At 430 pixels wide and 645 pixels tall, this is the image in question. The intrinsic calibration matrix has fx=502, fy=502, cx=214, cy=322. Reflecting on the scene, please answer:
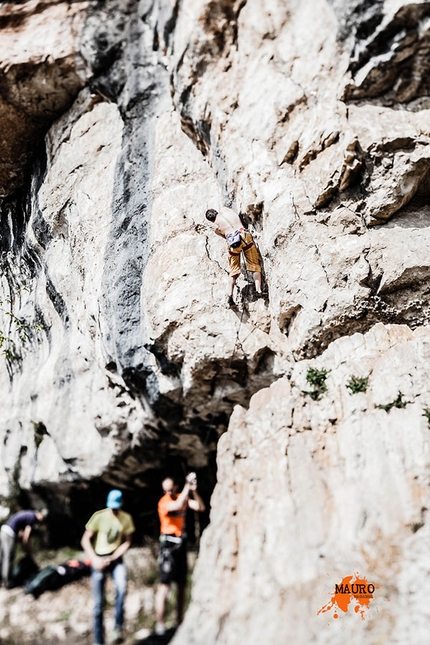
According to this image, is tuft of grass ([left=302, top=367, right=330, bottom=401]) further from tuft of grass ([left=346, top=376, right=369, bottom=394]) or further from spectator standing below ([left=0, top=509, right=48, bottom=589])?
spectator standing below ([left=0, top=509, right=48, bottom=589])

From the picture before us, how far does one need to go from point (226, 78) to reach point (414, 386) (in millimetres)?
7059

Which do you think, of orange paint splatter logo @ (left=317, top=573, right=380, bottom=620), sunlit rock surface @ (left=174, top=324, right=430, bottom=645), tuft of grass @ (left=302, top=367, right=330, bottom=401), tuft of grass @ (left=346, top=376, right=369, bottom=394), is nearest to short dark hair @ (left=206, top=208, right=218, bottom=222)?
sunlit rock surface @ (left=174, top=324, right=430, bottom=645)

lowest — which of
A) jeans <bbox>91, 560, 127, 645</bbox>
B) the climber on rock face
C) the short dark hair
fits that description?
jeans <bbox>91, 560, 127, 645</bbox>

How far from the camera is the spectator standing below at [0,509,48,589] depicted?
33.3 feet

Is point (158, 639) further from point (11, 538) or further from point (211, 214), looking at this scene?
point (211, 214)

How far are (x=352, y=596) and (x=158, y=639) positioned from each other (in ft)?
11.2

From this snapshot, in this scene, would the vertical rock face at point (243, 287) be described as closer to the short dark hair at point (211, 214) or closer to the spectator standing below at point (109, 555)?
the short dark hair at point (211, 214)

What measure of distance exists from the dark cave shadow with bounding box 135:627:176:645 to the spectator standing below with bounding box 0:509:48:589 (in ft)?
12.3

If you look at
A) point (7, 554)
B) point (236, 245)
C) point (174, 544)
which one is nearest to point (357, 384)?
point (236, 245)

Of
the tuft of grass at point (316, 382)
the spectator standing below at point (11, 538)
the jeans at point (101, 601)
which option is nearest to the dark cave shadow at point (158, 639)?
the jeans at point (101, 601)

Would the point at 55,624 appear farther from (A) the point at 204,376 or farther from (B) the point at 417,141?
(B) the point at 417,141

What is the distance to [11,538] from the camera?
10281 mm

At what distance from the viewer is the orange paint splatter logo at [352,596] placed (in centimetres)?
588

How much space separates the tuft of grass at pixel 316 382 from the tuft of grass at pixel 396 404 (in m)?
0.90
